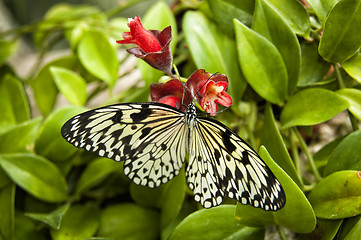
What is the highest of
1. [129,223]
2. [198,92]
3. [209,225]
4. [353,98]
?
[198,92]

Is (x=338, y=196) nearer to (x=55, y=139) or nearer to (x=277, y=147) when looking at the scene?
(x=277, y=147)

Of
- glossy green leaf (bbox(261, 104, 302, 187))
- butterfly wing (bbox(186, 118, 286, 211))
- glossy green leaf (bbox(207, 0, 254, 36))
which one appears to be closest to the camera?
butterfly wing (bbox(186, 118, 286, 211))

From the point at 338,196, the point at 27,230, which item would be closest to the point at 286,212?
the point at 338,196

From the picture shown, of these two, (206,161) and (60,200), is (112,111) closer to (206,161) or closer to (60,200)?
(206,161)

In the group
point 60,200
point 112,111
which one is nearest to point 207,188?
point 112,111

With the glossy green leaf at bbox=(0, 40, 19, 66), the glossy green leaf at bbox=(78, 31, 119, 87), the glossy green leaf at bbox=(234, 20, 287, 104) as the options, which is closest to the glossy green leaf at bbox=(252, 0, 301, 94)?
the glossy green leaf at bbox=(234, 20, 287, 104)

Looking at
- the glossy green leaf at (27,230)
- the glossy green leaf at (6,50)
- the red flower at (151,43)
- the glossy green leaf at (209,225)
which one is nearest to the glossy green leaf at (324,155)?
the glossy green leaf at (209,225)

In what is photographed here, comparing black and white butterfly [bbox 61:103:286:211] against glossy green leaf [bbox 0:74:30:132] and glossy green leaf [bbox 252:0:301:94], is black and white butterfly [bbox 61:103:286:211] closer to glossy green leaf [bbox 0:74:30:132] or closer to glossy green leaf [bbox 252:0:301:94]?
glossy green leaf [bbox 252:0:301:94]
